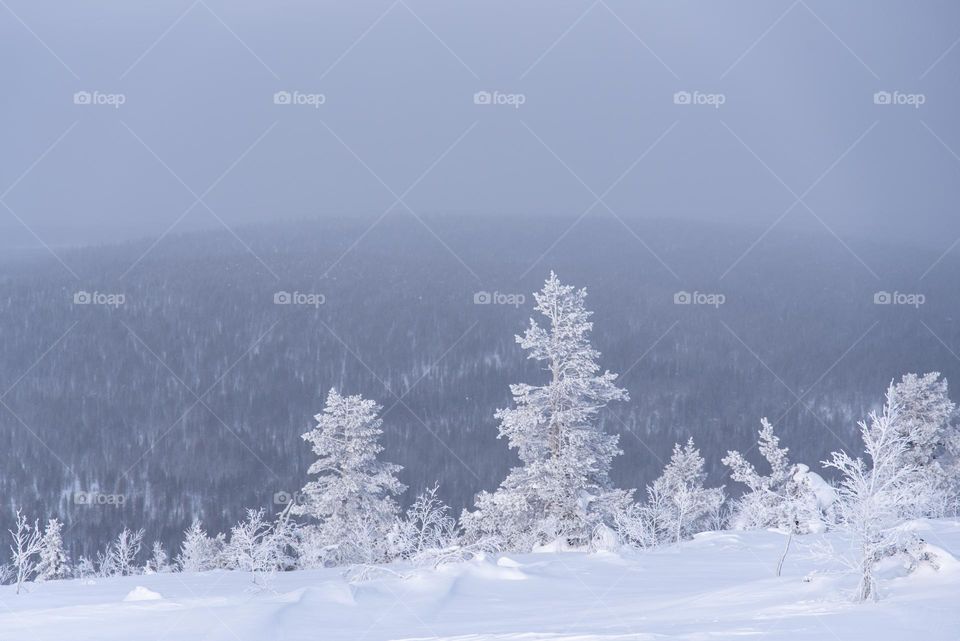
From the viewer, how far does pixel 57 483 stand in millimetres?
110625

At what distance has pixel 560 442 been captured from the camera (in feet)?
63.4

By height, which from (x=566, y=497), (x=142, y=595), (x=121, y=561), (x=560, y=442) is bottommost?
(x=121, y=561)

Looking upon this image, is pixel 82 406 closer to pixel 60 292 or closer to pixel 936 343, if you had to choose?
pixel 60 292

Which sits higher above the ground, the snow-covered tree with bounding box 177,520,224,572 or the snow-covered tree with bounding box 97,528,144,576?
the snow-covered tree with bounding box 97,528,144,576

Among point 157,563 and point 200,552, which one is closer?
point 157,563

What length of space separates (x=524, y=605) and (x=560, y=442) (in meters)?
11.5

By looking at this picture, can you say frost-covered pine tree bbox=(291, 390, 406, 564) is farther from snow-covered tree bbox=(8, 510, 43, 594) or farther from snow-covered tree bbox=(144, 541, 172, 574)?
snow-covered tree bbox=(8, 510, 43, 594)

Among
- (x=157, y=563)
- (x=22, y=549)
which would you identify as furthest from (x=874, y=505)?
(x=157, y=563)

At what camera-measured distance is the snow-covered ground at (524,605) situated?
5.90 m

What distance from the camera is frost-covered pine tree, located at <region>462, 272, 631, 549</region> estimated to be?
1895 centimetres

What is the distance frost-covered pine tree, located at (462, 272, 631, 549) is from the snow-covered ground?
8.68 metres

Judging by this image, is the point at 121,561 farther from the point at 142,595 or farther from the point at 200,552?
the point at 142,595

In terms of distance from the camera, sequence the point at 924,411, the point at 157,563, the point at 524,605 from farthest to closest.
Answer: the point at 157,563 → the point at 924,411 → the point at 524,605

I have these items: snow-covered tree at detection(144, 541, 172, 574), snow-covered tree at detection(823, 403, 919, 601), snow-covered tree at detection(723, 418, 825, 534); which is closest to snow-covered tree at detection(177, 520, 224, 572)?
snow-covered tree at detection(144, 541, 172, 574)
